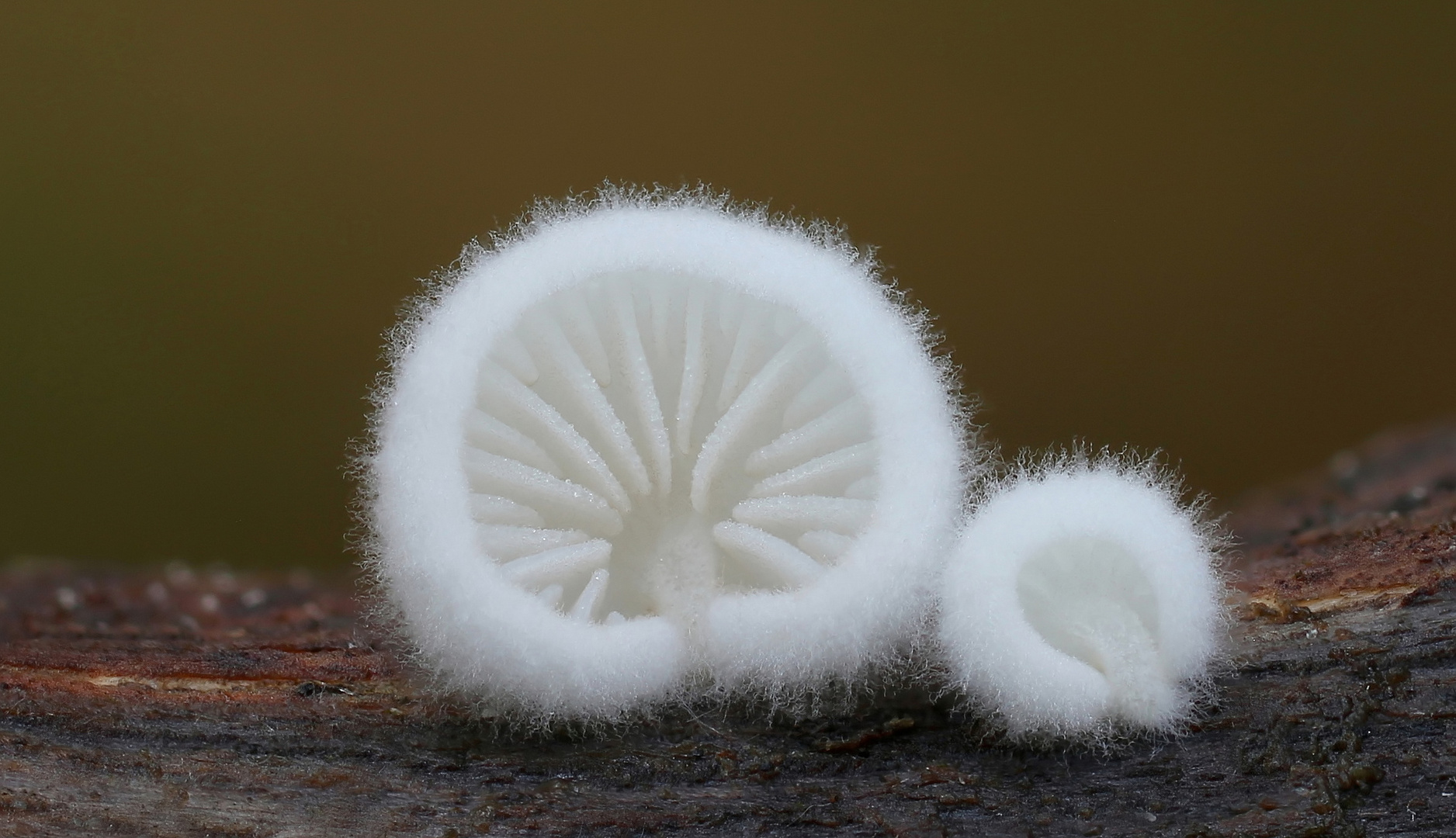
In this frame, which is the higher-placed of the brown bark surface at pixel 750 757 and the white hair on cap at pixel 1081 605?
the white hair on cap at pixel 1081 605

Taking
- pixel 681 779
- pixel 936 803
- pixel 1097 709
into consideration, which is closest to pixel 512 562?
pixel 681 779

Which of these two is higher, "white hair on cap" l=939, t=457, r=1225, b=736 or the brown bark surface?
"white hair on cap" l=939, t=457, r=1225, b=736

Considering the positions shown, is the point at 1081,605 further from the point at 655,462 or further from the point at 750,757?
the point at 655,462
